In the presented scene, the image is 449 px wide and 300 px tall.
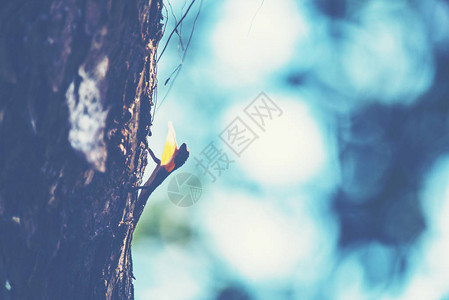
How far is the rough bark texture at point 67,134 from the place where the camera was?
34.0 inches

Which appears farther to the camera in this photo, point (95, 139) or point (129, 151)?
point (129, 151)

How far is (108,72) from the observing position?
0.94 m

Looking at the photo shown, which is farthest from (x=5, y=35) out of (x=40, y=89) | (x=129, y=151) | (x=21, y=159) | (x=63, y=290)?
(x=63, y=290)

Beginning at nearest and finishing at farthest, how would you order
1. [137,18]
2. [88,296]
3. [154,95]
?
1. [137,18]
2. [88,296]
3. [154,95]

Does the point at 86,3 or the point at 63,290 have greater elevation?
the point at 86,3

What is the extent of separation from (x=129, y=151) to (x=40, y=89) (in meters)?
0.27

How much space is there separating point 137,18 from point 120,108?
0.69ft

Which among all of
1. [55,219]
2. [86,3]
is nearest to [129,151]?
[55,219]

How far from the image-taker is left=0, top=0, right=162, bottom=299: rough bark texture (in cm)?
86

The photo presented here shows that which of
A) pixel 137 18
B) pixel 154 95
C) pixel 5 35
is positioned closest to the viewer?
pixel 5 35

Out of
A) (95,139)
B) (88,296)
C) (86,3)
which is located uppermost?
(86,3)

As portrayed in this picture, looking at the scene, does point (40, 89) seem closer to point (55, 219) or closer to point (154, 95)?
point (55, 219)

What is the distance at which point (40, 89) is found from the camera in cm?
87

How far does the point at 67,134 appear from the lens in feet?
2.92
